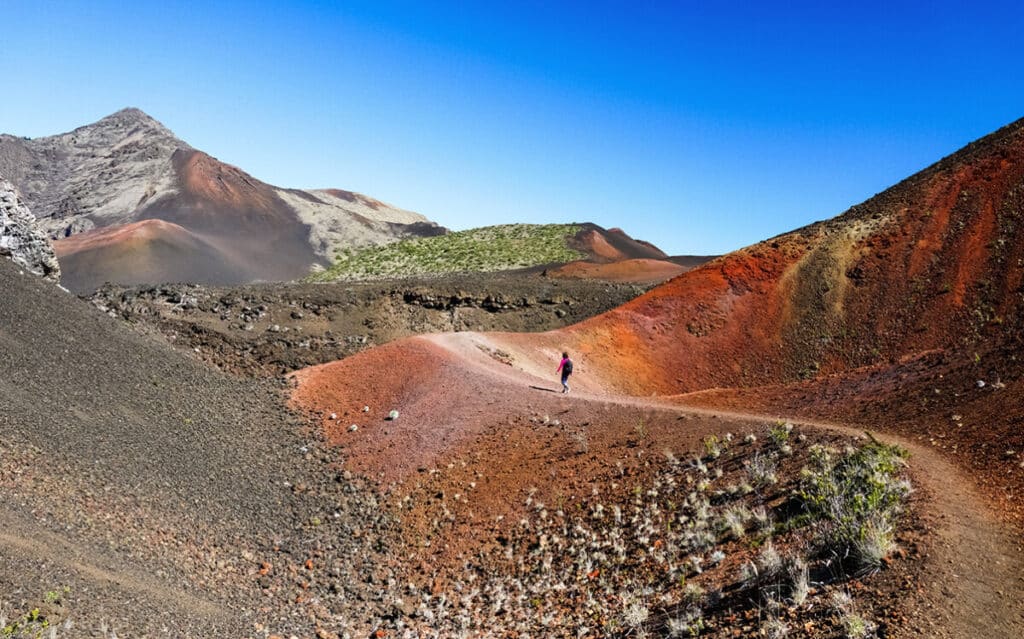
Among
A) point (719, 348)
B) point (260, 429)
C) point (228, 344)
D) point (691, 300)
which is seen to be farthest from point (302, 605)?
point (691, 300)

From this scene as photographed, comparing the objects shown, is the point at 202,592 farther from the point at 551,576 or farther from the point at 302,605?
the point at 551,576

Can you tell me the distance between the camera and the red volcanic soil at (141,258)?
5041 cm

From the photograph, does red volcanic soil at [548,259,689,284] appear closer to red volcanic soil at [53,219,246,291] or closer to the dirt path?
→ red volcanic soil at [53,219,246,291]

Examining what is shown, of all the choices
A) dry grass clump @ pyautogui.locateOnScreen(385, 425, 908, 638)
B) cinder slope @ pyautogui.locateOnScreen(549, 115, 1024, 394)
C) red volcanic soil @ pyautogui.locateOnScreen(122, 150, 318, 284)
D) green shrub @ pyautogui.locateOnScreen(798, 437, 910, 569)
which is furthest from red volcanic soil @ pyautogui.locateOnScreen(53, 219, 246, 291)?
green shrub @ pyautogui.locateOnScreen(798, 437, 910, 569)

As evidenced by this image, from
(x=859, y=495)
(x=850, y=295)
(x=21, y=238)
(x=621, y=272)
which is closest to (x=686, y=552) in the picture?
(x=859, y=495)

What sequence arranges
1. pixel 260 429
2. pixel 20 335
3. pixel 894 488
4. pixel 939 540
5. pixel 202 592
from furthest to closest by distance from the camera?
pixel 260 429 < pixel 20 335 < pixel 202 592 < pixel 894 488 < pixel 939 540

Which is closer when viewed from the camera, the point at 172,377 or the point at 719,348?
the point at 172,377

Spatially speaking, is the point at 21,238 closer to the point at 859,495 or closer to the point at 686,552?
the point at 686,552

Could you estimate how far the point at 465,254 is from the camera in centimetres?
5903

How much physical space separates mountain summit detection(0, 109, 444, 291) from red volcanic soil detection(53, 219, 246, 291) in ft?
0.34

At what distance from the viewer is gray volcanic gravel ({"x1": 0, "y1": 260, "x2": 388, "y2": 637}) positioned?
7.68 metres

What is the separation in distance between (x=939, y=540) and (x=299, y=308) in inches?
1061

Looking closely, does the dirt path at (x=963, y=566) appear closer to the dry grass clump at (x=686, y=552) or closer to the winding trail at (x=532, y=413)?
the winding trail at (x=532, y=413)

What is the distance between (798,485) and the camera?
31.2 feet
